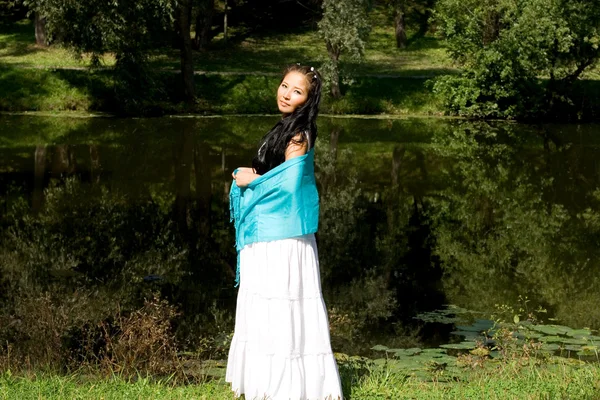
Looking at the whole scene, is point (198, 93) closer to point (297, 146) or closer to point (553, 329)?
point (553, 329)

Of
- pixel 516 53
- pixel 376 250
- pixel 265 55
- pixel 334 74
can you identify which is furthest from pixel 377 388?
pixel 265 55

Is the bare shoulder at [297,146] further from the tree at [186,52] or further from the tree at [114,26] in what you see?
the tree at [186,52]

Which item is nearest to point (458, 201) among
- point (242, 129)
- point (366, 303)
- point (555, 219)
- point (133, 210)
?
point (555, 219)

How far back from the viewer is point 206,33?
3947 centimetres

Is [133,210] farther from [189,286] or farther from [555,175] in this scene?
[555,175]

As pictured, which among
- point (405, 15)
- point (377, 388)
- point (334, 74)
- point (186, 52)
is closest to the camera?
point (377, 388)

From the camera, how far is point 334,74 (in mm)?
31328

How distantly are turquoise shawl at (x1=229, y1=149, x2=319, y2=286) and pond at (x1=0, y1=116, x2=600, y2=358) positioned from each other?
418 centimetres

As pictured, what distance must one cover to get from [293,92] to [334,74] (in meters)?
25.6

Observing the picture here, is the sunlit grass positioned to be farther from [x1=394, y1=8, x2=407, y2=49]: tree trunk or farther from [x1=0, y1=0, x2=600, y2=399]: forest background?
[x1=394, y1=8, x2=407, y2=49]: tree trunk

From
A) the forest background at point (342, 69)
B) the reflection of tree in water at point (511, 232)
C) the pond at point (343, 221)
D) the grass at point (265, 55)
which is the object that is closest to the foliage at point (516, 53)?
the forest background at point (342, 69)

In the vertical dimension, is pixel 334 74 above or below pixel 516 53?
below

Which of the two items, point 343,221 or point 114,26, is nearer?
point 343,221

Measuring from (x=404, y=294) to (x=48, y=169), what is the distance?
11.6 metres
